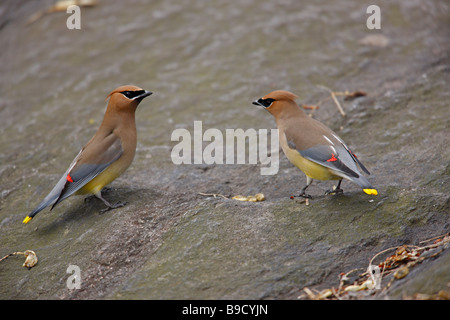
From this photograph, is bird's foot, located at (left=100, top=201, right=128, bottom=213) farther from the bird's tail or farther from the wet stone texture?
the bird's tail

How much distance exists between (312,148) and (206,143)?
168cm

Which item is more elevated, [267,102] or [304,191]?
[267,102]

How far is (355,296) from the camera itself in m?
3.25

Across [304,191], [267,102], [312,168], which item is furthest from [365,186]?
[267,102]

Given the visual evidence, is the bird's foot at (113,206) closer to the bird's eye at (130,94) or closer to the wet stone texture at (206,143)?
the wet stone texture at (206,143)

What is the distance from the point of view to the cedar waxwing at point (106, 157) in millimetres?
4426

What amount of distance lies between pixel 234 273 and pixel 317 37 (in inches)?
192

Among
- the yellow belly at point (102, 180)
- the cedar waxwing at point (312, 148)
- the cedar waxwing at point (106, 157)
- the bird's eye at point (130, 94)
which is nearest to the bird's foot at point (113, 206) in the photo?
the cedar waxwing at point (106, 157)

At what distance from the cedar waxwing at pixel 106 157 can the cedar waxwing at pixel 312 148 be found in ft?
4.17

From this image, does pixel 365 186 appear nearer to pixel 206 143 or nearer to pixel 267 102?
pixel 267 102

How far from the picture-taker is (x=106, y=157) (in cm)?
455

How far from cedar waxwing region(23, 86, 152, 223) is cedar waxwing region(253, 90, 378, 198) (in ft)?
4.17

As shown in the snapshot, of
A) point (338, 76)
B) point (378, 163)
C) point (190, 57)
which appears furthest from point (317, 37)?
point (378, 163)

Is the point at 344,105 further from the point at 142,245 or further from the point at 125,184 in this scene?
the point at 142,245
